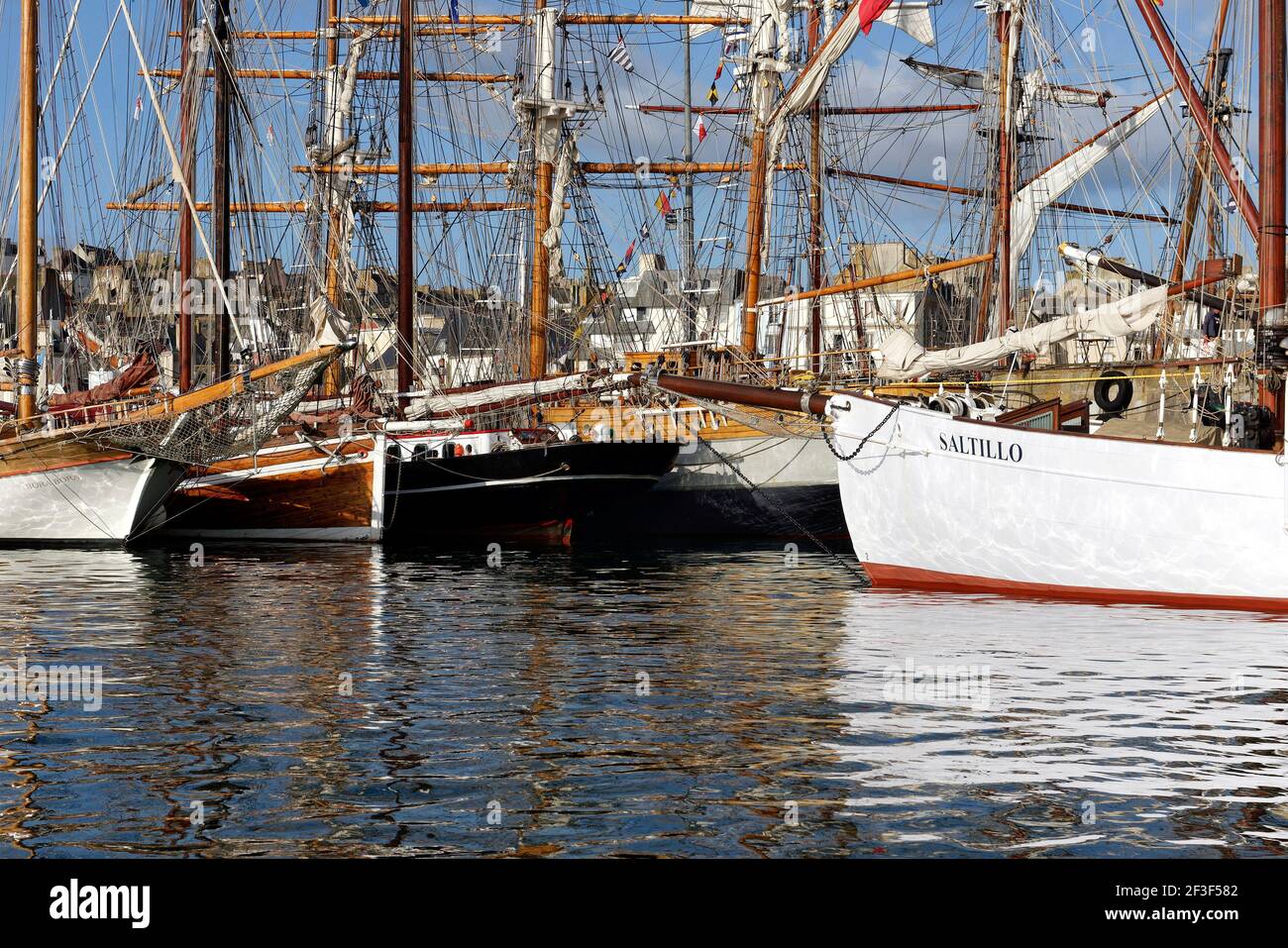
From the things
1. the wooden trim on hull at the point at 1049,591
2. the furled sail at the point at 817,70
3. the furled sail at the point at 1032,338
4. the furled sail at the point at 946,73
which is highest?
the furled sail at the point at 946,73

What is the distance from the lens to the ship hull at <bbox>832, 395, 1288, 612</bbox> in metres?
23.7

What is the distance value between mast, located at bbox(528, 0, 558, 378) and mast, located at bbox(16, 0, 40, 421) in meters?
15.6

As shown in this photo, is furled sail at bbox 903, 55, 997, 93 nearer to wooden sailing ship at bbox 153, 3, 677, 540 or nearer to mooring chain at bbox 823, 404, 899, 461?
wooden sailing ship at bbox 153, 3, 677, 540

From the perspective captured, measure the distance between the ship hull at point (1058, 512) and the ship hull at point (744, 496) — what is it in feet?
55.9

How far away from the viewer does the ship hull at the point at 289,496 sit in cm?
4119

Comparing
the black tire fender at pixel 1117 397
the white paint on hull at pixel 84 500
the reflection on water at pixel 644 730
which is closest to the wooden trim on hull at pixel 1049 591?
the reflection on water at pixel 644 730

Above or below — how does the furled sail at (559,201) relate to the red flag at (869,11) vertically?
below

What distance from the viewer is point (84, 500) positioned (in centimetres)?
3772

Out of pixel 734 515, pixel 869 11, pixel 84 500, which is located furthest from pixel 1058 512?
pixel 84 500

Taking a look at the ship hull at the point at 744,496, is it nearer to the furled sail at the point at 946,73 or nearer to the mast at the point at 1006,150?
the mast at the point at 1006,150

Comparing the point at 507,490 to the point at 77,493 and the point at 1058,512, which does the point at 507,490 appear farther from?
the point at 1058,512

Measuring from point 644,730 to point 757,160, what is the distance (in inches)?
1528
